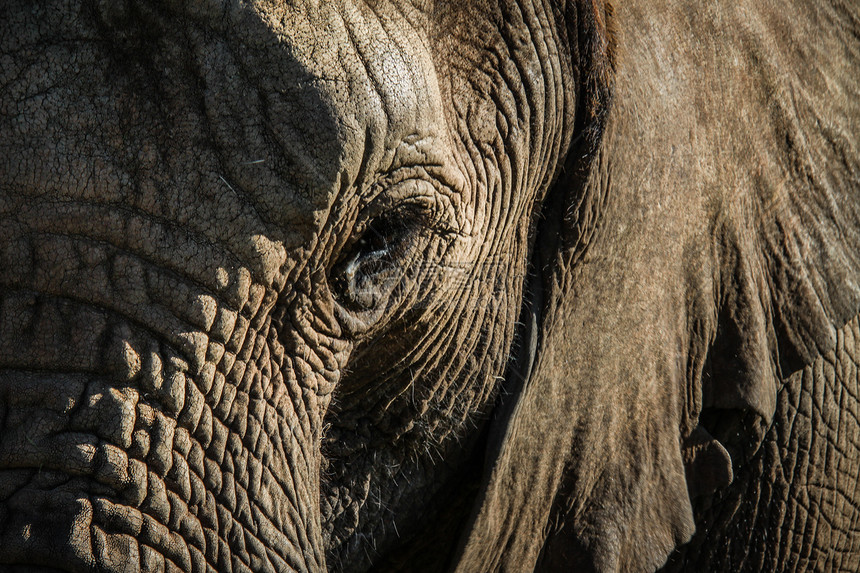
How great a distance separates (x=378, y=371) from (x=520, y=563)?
54cm

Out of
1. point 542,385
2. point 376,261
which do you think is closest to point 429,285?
point 376,261

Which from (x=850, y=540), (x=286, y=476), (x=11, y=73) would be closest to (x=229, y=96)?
(x=11, y=73)

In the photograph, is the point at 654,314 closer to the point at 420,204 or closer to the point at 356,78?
the point at 420,204

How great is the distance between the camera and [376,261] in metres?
1.42

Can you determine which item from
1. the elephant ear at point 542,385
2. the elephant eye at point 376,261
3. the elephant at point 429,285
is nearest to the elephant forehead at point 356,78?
the elephant at point 429,285

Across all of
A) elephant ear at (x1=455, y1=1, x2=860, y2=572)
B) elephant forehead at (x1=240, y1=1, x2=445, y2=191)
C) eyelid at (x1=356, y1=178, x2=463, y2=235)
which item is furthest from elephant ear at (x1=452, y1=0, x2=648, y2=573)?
elephant forehead at (x1=240, y1=1, x2=445, y2=191)

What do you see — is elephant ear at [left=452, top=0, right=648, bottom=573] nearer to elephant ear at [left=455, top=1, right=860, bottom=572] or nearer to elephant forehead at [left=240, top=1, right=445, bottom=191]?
elephant ear at [left=455, top=1, right=860, bottom=572]

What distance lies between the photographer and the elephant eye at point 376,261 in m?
1.37

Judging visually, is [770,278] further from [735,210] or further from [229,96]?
[229,96]

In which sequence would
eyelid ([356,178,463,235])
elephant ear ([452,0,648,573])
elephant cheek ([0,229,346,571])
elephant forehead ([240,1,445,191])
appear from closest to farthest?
elephant cheek ([0,229,346,571]), elephant forehead ([240,1,445,191]), eyelid ([356,178,463,235]), elephant ear ([452,0,648,573])

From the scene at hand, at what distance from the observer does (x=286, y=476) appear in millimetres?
1320

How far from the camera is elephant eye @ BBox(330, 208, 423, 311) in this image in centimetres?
137

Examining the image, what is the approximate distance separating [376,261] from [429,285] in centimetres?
14

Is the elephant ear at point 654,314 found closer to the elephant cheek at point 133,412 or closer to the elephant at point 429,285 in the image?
the elephant at point 429,285
